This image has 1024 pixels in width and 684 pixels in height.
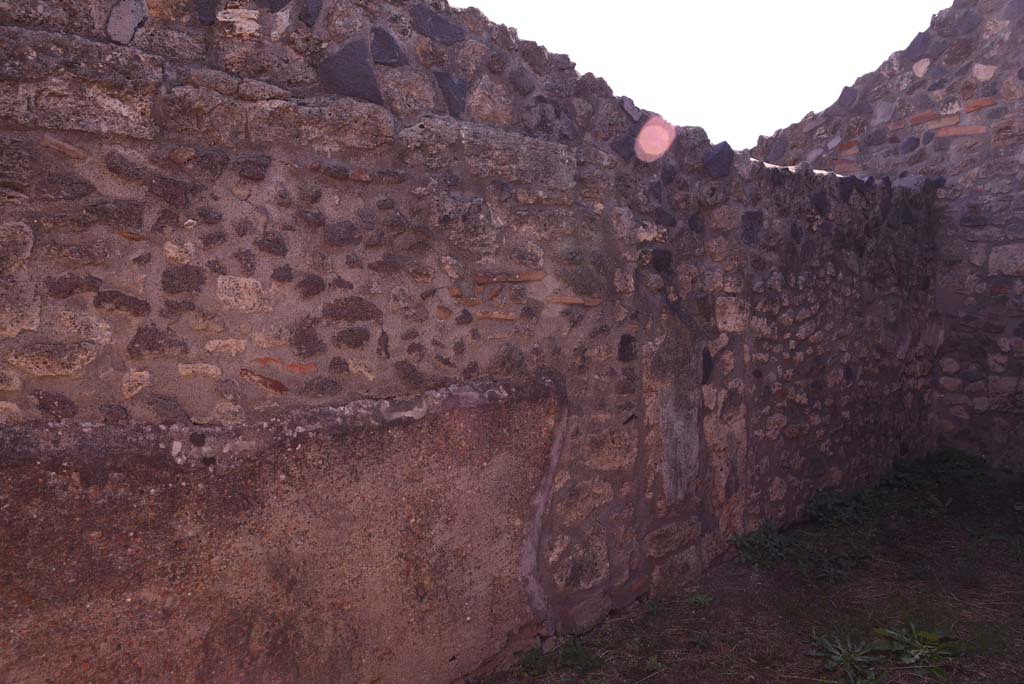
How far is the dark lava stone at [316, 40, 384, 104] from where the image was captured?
7.59 feet

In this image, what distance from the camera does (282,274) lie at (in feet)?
7.23

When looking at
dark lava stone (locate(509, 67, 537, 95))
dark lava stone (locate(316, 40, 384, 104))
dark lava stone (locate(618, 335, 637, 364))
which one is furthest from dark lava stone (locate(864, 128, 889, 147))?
dark lava stone (locate(316, 40, 384, 104))

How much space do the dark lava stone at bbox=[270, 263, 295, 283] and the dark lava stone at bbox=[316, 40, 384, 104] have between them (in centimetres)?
57

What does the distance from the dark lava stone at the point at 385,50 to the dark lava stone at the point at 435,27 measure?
4.9 inches

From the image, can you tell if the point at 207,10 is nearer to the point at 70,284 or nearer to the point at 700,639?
the point at 70,284

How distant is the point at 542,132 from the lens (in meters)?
2.85

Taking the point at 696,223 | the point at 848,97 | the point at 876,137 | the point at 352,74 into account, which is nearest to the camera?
the point at 352,74

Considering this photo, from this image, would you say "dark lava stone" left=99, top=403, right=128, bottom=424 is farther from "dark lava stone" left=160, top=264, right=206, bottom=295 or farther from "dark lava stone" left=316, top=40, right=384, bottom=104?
"dark lava stone" left=316, top=40, right=384, bottom=104

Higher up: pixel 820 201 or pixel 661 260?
pixel 820 201

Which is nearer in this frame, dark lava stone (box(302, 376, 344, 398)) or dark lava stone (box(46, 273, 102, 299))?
dark lava stone (box(46, 273, 102, 299))

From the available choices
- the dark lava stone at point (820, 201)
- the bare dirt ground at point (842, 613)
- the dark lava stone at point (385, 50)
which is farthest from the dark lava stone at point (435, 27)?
the dark lava stone at point (820, 201)

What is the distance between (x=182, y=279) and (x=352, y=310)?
19.2 inches

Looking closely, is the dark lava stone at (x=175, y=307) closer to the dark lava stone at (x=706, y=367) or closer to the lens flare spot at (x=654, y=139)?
the lens flare spot at (x=654, y=139)

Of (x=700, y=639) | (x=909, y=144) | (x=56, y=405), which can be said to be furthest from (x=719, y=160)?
(x=56, y=405)
